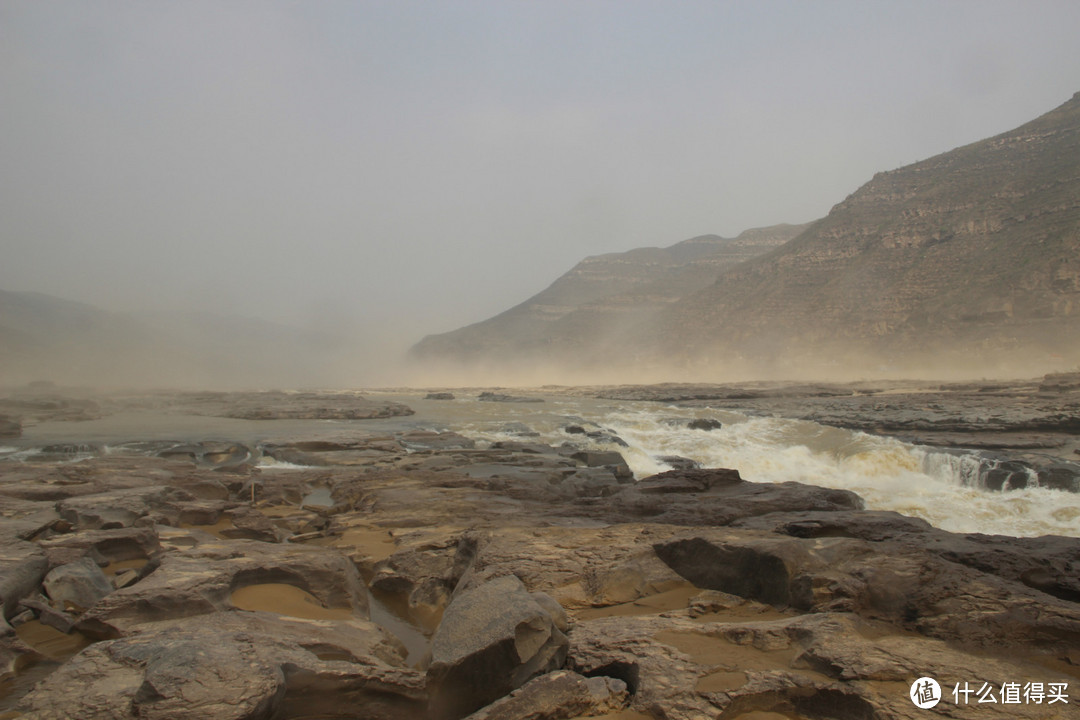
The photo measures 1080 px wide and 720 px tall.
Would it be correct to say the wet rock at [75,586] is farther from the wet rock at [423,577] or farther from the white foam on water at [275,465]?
the white foam on water at [275,465]

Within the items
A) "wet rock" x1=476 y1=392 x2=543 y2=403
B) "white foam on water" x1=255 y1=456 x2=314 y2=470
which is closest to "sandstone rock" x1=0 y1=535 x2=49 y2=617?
"white foam on water" x1=255 y1=456 x2=314 y2=470

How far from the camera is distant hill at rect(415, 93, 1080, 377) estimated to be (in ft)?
146

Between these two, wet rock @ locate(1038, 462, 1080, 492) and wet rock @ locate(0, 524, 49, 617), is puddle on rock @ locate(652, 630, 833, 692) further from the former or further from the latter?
wet rock @ locate(1038, 462, 1080, 492)

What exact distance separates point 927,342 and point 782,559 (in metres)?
55.7

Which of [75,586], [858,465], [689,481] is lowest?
[858,465]

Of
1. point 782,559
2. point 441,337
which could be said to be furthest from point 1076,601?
point 441,337

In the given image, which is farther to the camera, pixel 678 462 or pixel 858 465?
pixel 678 462

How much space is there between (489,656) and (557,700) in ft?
1.46

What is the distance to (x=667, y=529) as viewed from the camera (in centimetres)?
547

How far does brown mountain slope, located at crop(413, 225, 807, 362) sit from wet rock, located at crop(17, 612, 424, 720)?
3323 inches

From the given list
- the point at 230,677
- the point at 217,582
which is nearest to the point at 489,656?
the point at 230,677

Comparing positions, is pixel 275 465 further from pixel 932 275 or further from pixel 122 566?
pixel 932 275

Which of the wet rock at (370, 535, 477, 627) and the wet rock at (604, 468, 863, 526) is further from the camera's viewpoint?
the wet rock at (604, 468, 863, 526)

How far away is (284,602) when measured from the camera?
4.35m
